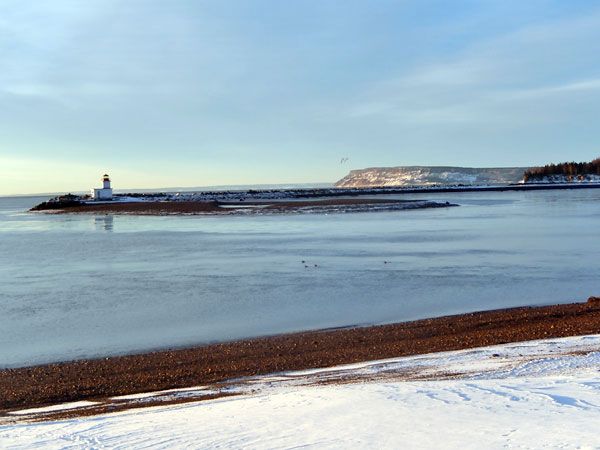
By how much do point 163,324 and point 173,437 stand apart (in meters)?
8.07

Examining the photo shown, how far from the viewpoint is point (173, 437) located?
552 centimetres

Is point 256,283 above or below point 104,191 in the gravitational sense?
below

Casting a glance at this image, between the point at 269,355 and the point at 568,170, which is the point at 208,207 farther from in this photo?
the point at 568,170

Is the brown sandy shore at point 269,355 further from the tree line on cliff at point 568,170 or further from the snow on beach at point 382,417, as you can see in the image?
the tree line on cliff at point 568,170

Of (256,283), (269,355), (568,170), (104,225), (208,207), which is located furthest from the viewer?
(568,170)

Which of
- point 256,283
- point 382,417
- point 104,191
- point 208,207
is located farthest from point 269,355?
point 104,191

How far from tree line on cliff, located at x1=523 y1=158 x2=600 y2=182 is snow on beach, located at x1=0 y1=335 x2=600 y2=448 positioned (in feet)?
510

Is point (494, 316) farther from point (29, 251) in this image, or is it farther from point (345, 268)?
point (29, 251)

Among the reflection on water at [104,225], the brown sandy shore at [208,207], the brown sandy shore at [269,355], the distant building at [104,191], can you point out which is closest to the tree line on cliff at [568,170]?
the brown sandy shore at [208,207]

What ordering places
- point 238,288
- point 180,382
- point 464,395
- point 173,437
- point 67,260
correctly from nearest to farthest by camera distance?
point 173,437 < point 464,395 < point 180,382 < point 238,288 < point 67,260

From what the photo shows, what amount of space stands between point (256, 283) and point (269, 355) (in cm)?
787

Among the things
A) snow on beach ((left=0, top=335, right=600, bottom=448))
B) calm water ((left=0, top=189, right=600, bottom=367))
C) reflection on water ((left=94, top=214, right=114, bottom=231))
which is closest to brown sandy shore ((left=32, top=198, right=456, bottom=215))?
reflection on water ((left=94, top=214, right=114, bottom=231))

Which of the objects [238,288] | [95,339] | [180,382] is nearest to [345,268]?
[238,288]

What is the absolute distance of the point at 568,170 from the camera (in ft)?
505
